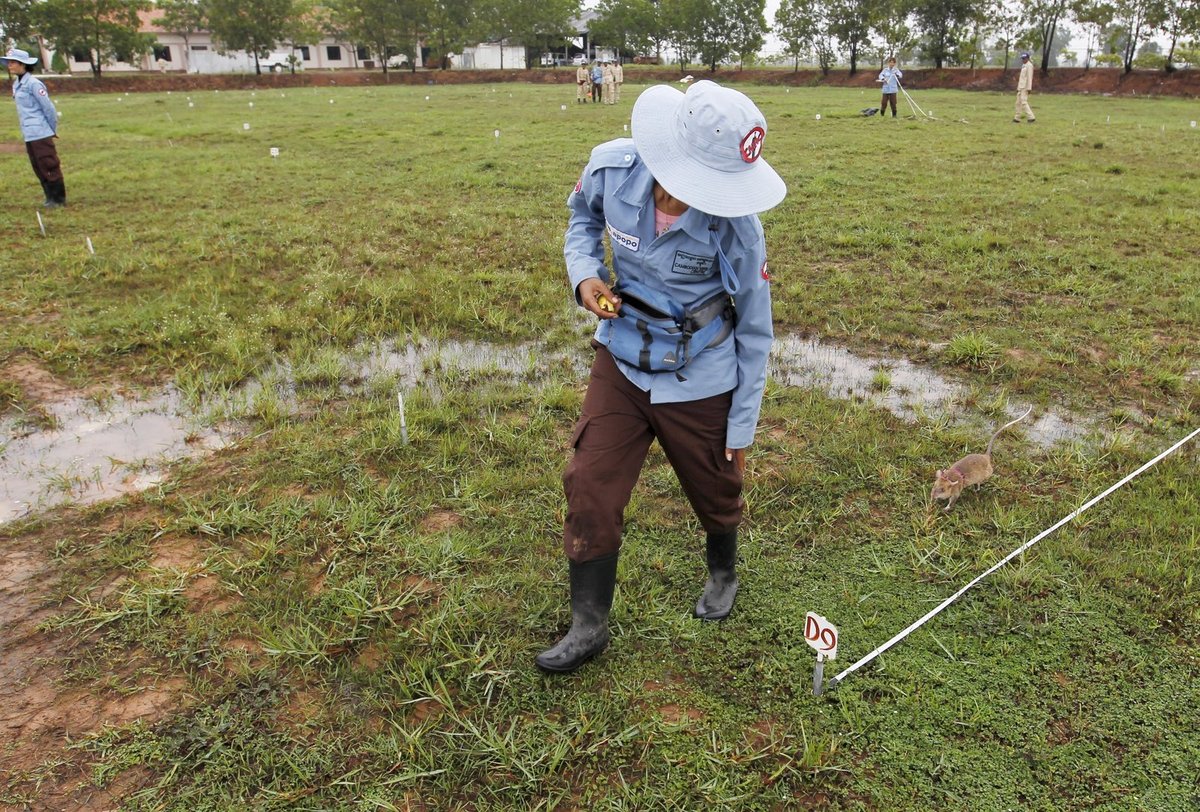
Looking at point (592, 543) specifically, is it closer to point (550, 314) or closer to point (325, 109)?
point (550, 314)

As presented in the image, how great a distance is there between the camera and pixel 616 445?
264 cm

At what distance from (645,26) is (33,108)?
191 feet

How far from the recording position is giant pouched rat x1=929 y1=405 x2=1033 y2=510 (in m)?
3.68

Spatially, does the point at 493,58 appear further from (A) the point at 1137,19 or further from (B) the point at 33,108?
(B) the point at 33,108

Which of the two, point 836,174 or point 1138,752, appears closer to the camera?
point 1138,752

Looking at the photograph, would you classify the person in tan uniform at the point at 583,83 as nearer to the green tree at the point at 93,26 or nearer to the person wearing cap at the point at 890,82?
the person wearing cap at the point at 890,82

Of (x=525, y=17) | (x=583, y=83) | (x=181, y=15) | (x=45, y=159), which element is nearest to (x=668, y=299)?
(x=45, y=159)

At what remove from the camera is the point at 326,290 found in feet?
21.6

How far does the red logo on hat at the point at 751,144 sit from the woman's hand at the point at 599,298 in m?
0.59

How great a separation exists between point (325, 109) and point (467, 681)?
83.5 feet

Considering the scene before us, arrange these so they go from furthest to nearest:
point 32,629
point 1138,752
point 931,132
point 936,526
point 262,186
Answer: point 931,132 < point 262,186 < point 936,526 < point 32,629 < point 1138,752

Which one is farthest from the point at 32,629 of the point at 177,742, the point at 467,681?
the point at 467,681

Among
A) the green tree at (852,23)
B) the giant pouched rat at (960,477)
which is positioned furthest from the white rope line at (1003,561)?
the green tree at (852,23)

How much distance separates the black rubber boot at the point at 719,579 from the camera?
3.04 meters
